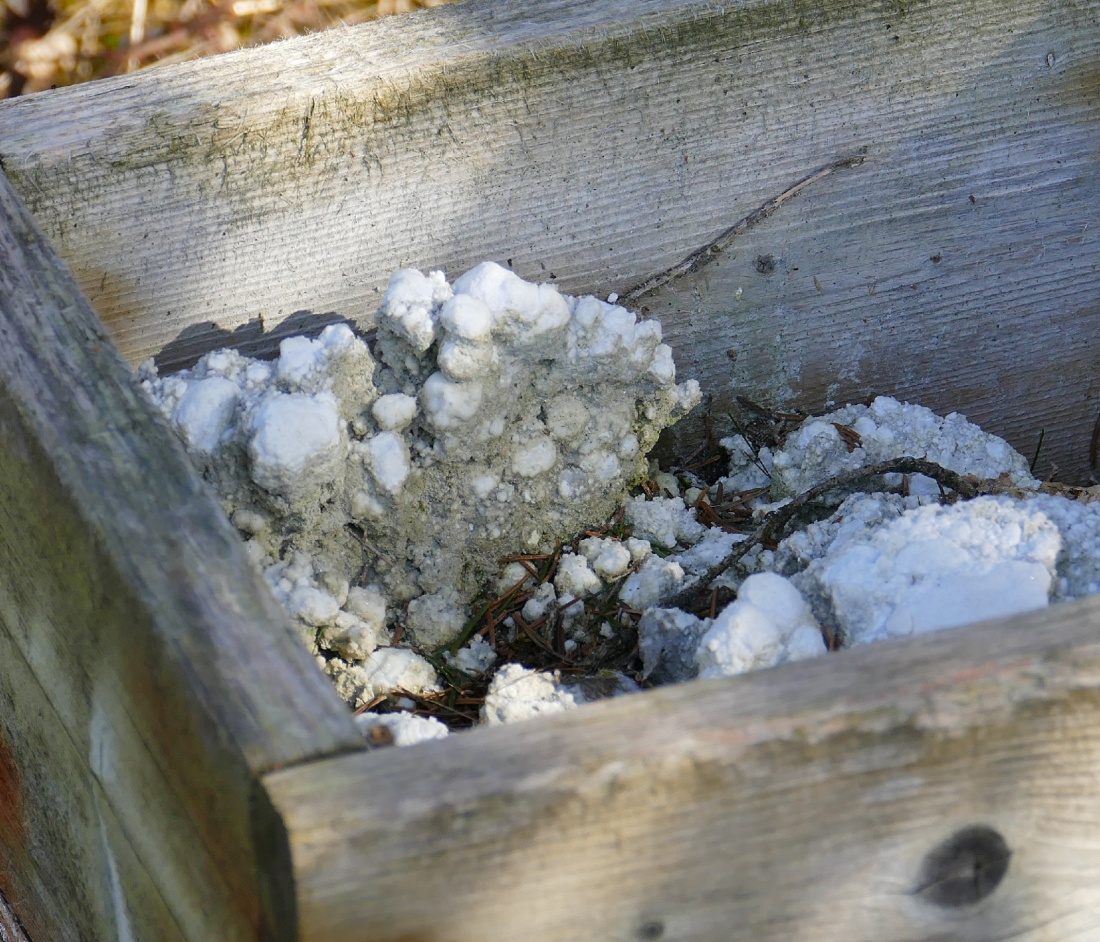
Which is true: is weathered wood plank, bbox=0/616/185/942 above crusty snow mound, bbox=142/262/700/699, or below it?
below

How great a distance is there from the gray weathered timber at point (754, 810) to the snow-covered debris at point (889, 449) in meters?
0.81

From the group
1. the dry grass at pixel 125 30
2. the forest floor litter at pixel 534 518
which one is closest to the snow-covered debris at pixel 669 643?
the forest floor litter at pixel 534 518

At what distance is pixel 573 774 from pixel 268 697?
23cm

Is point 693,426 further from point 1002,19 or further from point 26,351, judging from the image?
point 26,351

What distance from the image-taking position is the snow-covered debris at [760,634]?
113 centimetres

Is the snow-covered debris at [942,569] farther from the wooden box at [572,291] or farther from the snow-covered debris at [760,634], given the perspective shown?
the wooden box at [572,291]

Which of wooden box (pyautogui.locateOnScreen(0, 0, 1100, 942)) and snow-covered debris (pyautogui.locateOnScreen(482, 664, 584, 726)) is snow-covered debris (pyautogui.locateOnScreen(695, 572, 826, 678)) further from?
wooden box (pyautogui.locateOnScreen(0, 0, 1100, 942))

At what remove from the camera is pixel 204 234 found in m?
1.55

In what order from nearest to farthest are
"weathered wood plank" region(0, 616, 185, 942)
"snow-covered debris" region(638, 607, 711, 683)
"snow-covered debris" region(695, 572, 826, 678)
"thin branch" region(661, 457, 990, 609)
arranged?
"weathered wood plank" region(0, 616, 185, 942) → "snow-covered debris" region(695, 572, 826, 678) → "snow-covered debris" region(638, 607, 711, 683) → "thin branch" region(661, 457, 990, 609)

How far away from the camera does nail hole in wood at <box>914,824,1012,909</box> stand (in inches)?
31.9

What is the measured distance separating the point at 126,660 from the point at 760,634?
2.00ft

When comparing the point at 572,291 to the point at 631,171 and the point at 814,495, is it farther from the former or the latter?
the point at 814,495

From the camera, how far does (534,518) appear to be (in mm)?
1529

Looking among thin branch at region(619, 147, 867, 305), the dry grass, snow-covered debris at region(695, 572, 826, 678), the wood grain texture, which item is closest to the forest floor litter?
snow-covered debris at region(695, 572, 826, 678)
